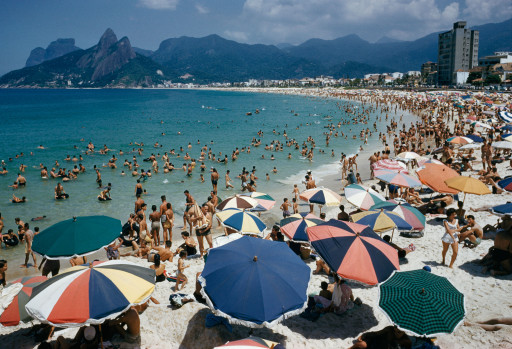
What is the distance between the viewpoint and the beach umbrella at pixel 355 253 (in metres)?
4.87

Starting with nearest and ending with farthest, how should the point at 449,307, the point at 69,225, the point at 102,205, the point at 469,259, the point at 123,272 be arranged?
1. the point at 449,307
2. the point at 123,272
3. the point at 69,225
4. the point at 469,259
5. the point at 102,205

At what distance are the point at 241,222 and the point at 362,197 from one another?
13.1 ft

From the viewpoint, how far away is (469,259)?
7.32 metres

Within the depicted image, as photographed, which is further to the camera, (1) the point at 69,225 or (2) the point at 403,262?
(2) the point at 403,262

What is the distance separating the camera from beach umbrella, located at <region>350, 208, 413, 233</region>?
22.8ft

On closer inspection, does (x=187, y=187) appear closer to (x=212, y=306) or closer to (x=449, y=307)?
(x=212, y=306)

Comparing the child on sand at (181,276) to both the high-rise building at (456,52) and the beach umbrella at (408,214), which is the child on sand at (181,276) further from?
the high-rise building at (456,52)

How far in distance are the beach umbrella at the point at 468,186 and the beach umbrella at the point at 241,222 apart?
579cm

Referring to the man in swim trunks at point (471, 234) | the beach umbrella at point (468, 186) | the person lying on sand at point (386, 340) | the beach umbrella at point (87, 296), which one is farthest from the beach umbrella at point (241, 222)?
the beach umbrella at point (468, 186)

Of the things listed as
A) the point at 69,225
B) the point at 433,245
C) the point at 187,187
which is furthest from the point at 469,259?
the point at 187,187

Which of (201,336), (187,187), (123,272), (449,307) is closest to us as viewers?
(449,307)

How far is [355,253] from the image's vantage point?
5.08 meters

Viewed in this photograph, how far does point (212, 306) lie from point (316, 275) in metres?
3.77

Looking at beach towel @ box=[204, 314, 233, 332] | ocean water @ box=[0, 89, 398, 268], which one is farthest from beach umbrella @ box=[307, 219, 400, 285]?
ocean water @ box=[0, 89, 398, 268]
